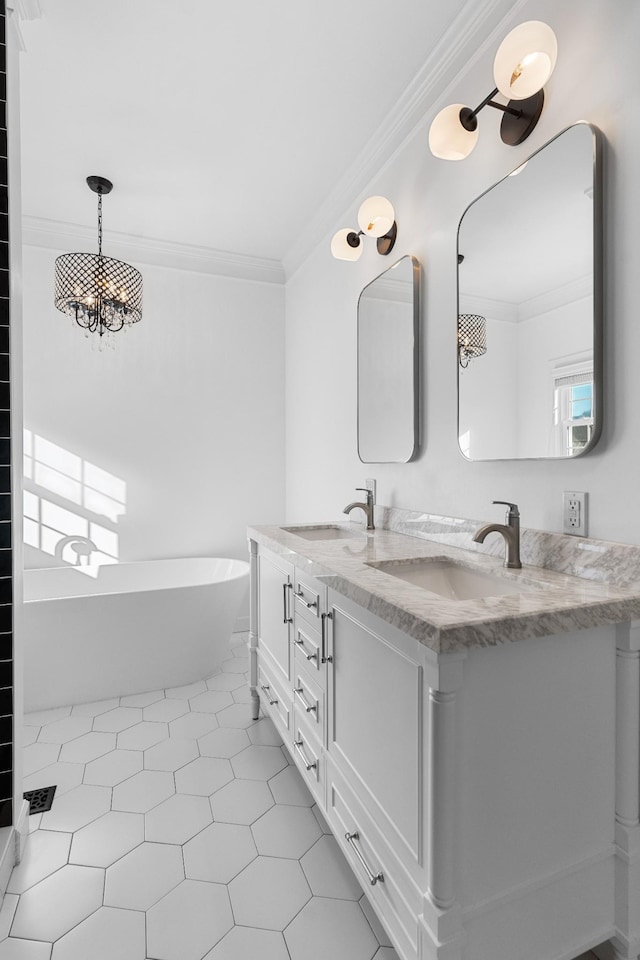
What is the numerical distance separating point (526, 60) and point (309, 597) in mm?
1627

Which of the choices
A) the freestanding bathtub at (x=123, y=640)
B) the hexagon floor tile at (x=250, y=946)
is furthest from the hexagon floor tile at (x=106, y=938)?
the freestanding bathtub at (x=123, y=640)

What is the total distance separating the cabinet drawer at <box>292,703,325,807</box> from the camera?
1.51 meters

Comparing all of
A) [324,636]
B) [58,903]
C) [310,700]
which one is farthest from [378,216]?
[58,903]

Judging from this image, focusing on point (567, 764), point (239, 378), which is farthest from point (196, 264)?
point (567, 764)

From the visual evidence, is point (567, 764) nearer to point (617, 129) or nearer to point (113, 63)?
point (617, 129)

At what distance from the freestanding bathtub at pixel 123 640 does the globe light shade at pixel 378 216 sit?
1.93m

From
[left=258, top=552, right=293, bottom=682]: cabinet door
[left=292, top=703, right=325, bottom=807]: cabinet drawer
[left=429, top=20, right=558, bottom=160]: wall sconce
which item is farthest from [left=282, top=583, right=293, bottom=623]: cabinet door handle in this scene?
[left=429, top=20, right=558, bottom=160]: wall sconce

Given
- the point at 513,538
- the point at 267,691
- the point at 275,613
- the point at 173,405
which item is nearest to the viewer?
the point at 513,538

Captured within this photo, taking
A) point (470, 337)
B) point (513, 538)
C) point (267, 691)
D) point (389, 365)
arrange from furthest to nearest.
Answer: point (389, 365) → point (267, 691) → point (470, 337) → point (513, 538)

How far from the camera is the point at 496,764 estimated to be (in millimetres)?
969

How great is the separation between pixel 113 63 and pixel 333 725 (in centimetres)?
244

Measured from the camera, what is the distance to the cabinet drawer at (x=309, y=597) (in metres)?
1.48

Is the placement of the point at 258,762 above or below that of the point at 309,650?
below

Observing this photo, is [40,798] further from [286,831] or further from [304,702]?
[304,702]
